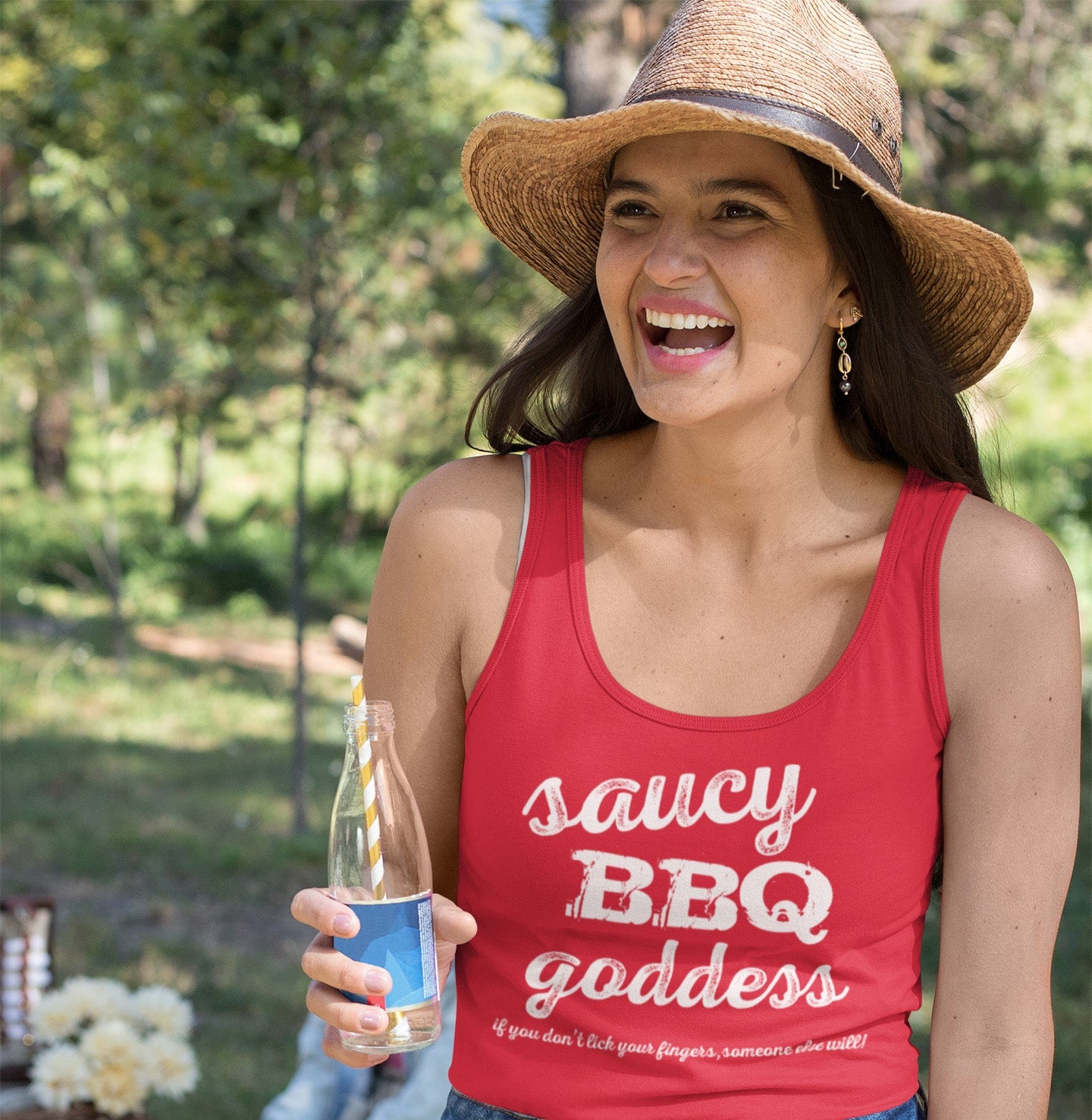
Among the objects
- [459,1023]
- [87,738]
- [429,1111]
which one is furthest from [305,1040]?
[87,738]

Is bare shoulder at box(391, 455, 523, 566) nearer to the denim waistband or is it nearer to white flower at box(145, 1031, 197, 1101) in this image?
the denim waistband

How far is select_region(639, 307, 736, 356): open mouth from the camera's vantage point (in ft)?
5.79

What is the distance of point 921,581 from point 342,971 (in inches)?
34.5

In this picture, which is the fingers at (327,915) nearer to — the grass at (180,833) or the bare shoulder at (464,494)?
the bare shoulder at (464,494)

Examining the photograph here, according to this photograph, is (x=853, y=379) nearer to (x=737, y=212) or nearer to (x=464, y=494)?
(x=737, y=212)

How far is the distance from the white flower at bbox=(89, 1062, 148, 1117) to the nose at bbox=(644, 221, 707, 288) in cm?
208

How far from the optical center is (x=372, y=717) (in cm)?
162

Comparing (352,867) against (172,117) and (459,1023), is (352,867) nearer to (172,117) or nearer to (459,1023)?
(459,1023)

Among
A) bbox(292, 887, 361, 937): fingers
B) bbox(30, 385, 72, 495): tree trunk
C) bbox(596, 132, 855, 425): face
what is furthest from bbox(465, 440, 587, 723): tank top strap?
bbox(30, 385, 72, 495): tree trunk

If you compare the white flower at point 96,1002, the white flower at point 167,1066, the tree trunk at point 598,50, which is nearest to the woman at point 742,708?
the white flower at point 167,1066

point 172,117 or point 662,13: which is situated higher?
point 662,13

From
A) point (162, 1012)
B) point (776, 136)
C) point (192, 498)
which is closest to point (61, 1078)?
point (162, 1012)

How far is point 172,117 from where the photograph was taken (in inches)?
237

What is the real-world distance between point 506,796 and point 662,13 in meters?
4.63
